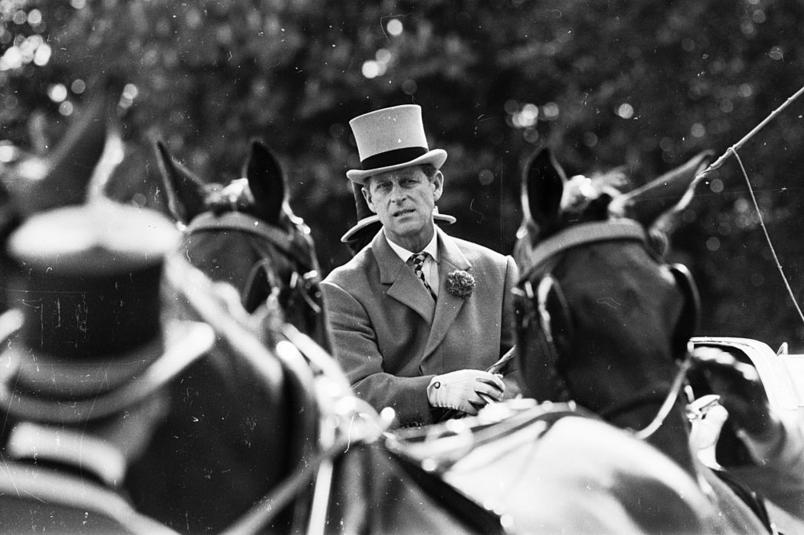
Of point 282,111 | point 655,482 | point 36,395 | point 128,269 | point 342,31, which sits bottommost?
point 655,482

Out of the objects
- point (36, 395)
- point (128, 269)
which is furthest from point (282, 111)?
point (36, 395)

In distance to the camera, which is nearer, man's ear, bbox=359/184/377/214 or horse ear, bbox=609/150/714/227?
horse ear, bbox=609/150/714/227

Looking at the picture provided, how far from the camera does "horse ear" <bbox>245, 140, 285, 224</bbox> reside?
2311mm

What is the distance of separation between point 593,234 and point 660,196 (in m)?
0.17

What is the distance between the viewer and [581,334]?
91.4 inches

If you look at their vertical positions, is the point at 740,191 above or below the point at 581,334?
above

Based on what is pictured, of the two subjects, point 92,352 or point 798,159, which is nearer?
point 92,352

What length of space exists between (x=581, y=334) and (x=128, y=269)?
0.92 m

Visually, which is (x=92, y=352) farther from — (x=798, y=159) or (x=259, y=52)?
(x=798, y=159)

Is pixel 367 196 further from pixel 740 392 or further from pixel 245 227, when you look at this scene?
pixel 740 392

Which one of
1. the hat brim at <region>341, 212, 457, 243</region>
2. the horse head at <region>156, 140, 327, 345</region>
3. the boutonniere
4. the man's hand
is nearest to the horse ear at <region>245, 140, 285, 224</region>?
the horse head at <region>156, 140, 327, 345</region>

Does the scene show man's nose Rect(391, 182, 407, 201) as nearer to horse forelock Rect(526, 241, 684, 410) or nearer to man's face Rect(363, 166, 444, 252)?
man's face Rect(363, 166, 444, 252)

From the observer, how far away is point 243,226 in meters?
2.29

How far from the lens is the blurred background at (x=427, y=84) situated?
7.77ft
